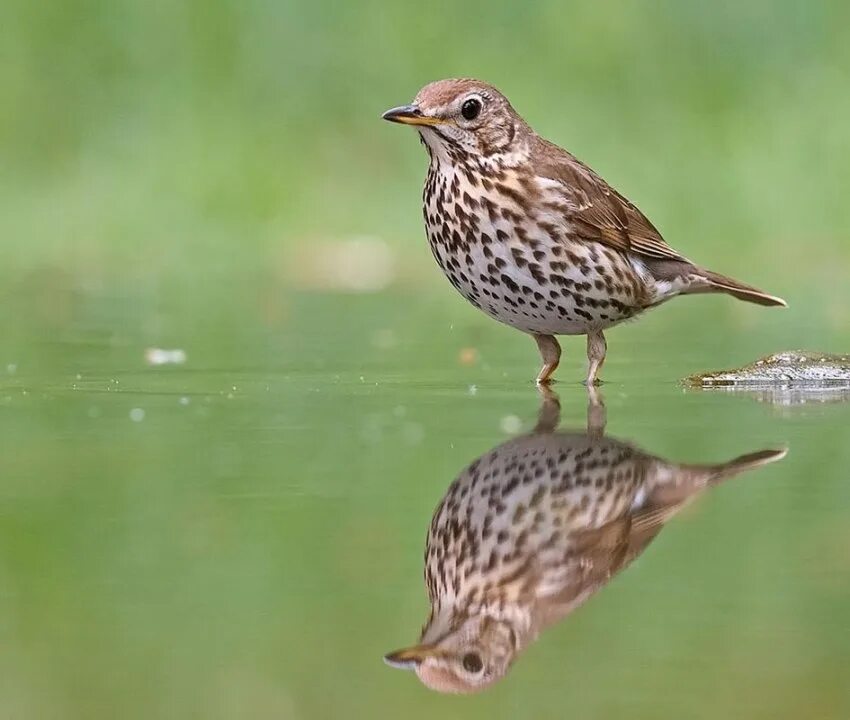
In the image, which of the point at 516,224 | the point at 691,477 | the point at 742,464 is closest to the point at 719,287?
the point at 516,224

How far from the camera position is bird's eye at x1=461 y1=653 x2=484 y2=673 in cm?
293

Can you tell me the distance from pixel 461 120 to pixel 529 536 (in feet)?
10.2

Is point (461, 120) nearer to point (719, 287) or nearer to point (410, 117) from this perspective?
point (410, 117)

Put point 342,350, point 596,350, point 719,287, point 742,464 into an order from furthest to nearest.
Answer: point 342,350 → point 719,287 → point 596,350 → point 742,464

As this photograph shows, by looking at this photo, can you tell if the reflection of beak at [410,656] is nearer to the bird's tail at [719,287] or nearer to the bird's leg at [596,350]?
the bird's leg at [596,350]

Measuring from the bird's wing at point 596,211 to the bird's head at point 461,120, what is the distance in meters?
0.20

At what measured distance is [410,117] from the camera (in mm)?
6520

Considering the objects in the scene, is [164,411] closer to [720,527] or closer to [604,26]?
[720,527]

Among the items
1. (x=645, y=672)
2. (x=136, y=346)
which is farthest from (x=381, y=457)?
(x=136, y=346)

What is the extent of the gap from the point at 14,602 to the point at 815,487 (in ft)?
6.34

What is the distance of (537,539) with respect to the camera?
149 inches

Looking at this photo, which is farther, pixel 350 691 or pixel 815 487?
pixel 815 487

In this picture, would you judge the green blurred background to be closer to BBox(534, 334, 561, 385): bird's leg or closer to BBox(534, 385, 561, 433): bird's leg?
BBox(534, 385, 561, 433): bird's leg

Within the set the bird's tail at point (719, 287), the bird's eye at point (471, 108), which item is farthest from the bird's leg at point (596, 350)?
the bird's eye at point (471, 108)
